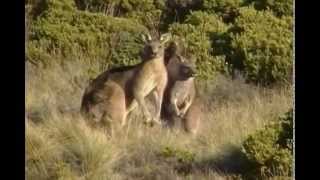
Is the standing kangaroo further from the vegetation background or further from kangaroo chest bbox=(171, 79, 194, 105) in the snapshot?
the vegetation background

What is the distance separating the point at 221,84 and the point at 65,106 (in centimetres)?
156

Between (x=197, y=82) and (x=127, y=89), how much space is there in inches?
30.4

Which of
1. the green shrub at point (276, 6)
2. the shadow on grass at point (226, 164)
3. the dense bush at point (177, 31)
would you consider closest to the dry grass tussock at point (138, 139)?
the shadow on grass at point (226, 164)

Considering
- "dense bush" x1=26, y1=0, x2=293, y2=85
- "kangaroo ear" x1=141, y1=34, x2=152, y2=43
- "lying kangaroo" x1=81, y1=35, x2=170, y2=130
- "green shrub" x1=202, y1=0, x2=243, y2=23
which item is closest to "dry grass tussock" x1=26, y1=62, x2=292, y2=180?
"lying kangaroo" x1=81, y1=35, x2=170, y2=130

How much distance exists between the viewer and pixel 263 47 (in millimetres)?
11289

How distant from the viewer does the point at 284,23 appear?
451 inches

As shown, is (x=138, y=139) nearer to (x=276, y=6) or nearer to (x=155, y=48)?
(x=155, y=48)

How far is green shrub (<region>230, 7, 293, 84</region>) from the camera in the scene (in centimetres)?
1093

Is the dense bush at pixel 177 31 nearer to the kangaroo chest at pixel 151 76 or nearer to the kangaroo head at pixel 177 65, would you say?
the kangaroo head at pixel 177 65

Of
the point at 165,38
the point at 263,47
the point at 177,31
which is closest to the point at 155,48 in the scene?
the point at 165,38

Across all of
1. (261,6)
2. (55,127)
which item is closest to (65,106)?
(55,127)
